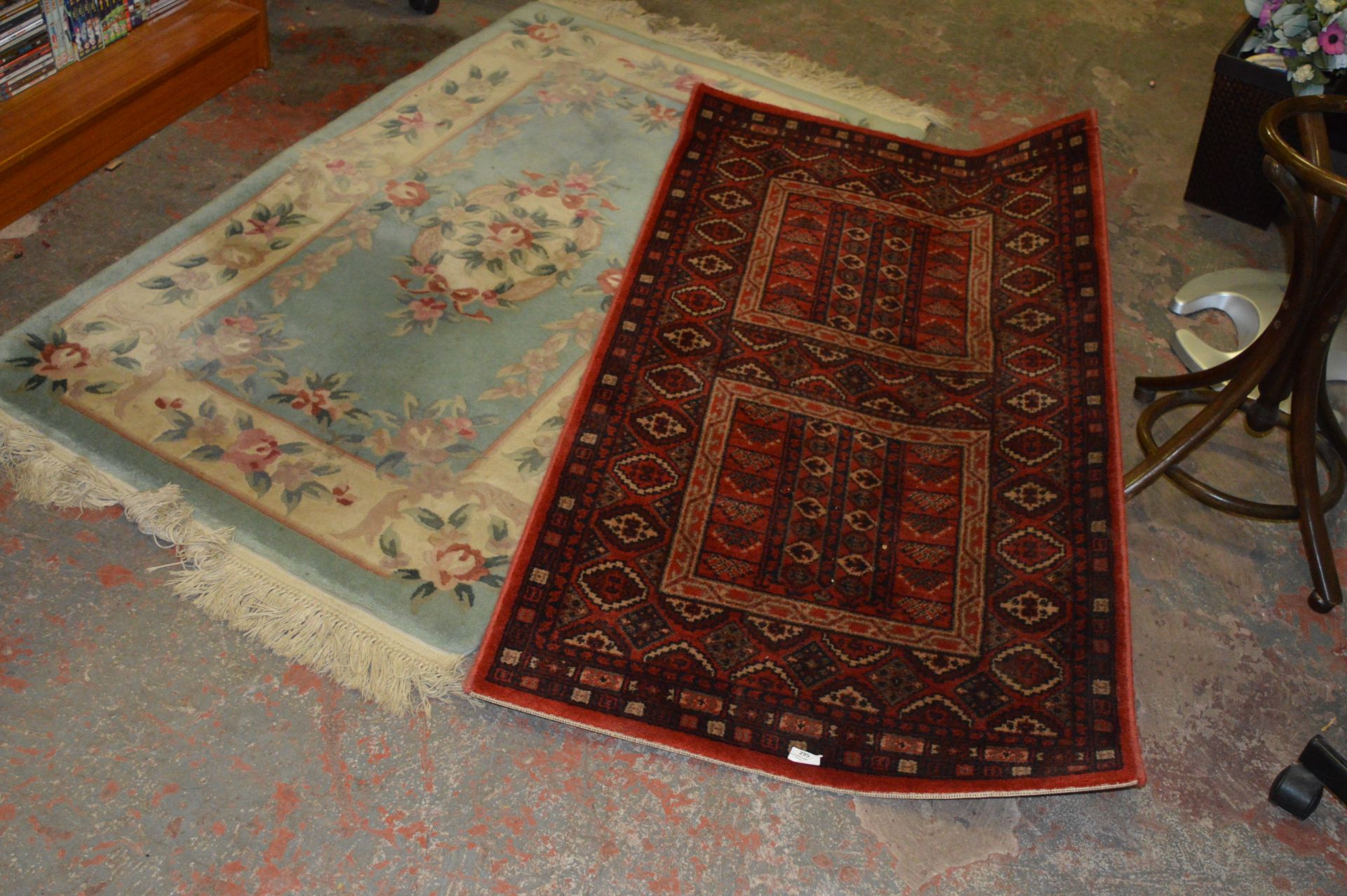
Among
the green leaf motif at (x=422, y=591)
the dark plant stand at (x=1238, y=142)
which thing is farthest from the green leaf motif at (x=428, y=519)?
the dark plant stand at (x=1238, y=142)

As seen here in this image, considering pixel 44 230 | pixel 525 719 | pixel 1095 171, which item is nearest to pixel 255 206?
pixel 44 230

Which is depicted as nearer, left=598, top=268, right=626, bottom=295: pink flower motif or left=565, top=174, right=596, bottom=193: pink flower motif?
left=598, top=268, right=626, bottom=295: pink flower motif

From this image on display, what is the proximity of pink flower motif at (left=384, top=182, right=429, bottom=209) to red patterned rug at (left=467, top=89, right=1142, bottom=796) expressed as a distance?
20.8 inches

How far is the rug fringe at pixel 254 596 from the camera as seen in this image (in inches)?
69.6

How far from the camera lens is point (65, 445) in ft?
6.55

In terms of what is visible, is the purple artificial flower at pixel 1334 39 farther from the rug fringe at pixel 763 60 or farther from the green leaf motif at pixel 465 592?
the green leaf motif at pixel 465 592

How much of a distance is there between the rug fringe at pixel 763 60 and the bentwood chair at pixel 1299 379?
1146 mm

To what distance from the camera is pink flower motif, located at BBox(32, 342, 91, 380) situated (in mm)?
2113

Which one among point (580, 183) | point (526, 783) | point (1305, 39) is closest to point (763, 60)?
point (580, 183)

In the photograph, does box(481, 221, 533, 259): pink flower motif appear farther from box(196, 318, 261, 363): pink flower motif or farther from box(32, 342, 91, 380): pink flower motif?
box(32, 342, 91, 380): pink flower motif

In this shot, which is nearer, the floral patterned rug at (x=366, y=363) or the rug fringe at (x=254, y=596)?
the rug fringe at (x=254, y=596)

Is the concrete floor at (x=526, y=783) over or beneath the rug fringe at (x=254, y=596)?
beneath

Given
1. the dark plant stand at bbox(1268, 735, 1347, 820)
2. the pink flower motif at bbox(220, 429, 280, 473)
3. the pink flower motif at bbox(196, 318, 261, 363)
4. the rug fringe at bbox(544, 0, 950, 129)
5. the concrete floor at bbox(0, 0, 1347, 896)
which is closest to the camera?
the concrete floor at bbox(0, 0, 1347, 896)

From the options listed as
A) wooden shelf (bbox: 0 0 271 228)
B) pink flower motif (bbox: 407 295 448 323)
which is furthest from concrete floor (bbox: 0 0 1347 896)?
wooden shelf (bbox: 0 0 271 228)
